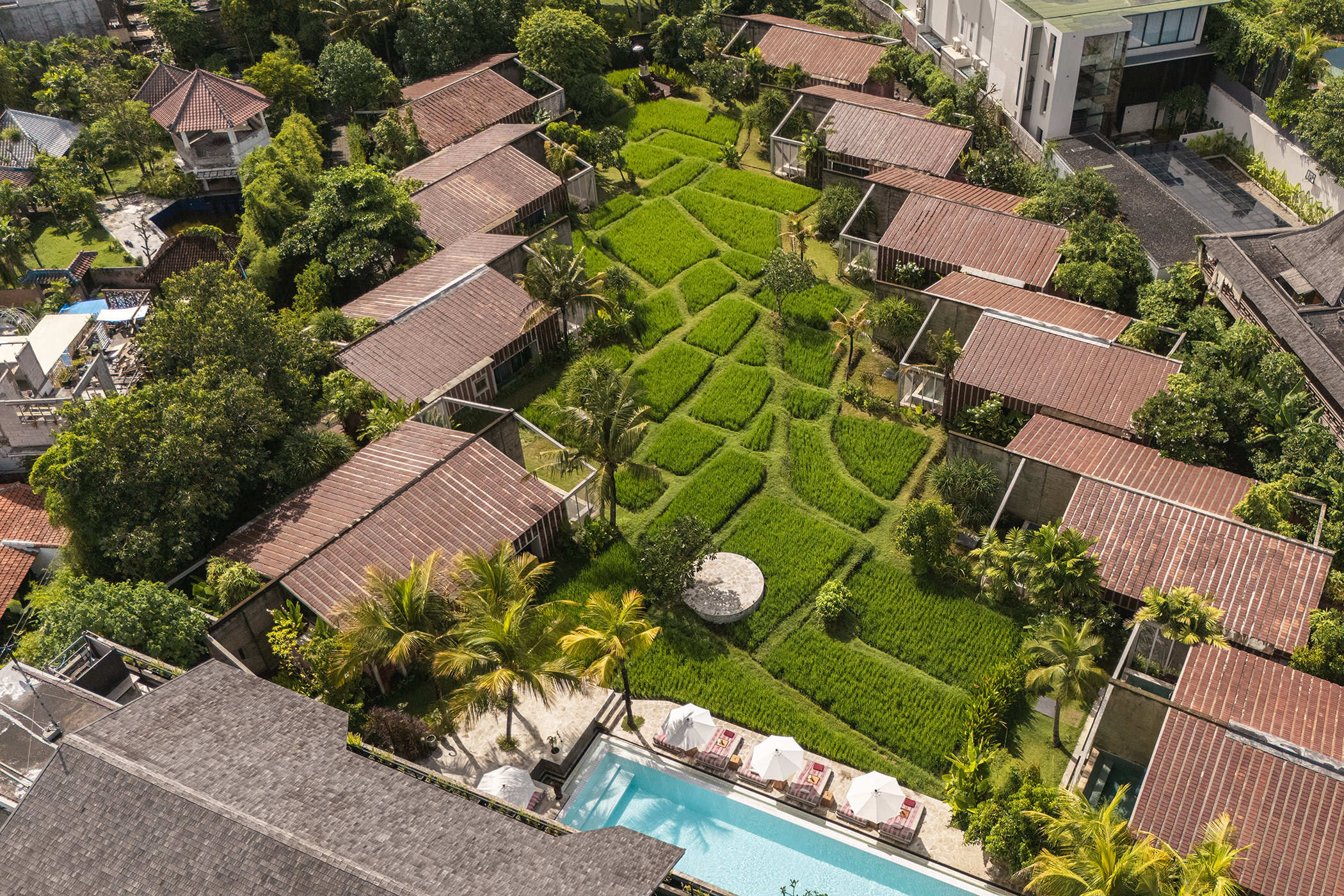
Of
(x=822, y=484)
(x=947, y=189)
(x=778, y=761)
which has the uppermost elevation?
(x=947, y=189)

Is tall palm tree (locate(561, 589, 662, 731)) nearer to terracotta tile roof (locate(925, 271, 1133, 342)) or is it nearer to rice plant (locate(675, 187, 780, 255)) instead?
terracotta tile roof (locate(925, 271, 1133, 342))

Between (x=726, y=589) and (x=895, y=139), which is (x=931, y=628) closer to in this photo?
(x=726, y=589)

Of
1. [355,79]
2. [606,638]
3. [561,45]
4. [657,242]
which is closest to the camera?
[606,638]

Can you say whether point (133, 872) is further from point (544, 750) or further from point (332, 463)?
point (332, 463)

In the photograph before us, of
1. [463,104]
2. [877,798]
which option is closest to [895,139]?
[463,104]

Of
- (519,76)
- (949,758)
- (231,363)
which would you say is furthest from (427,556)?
(519,76)
